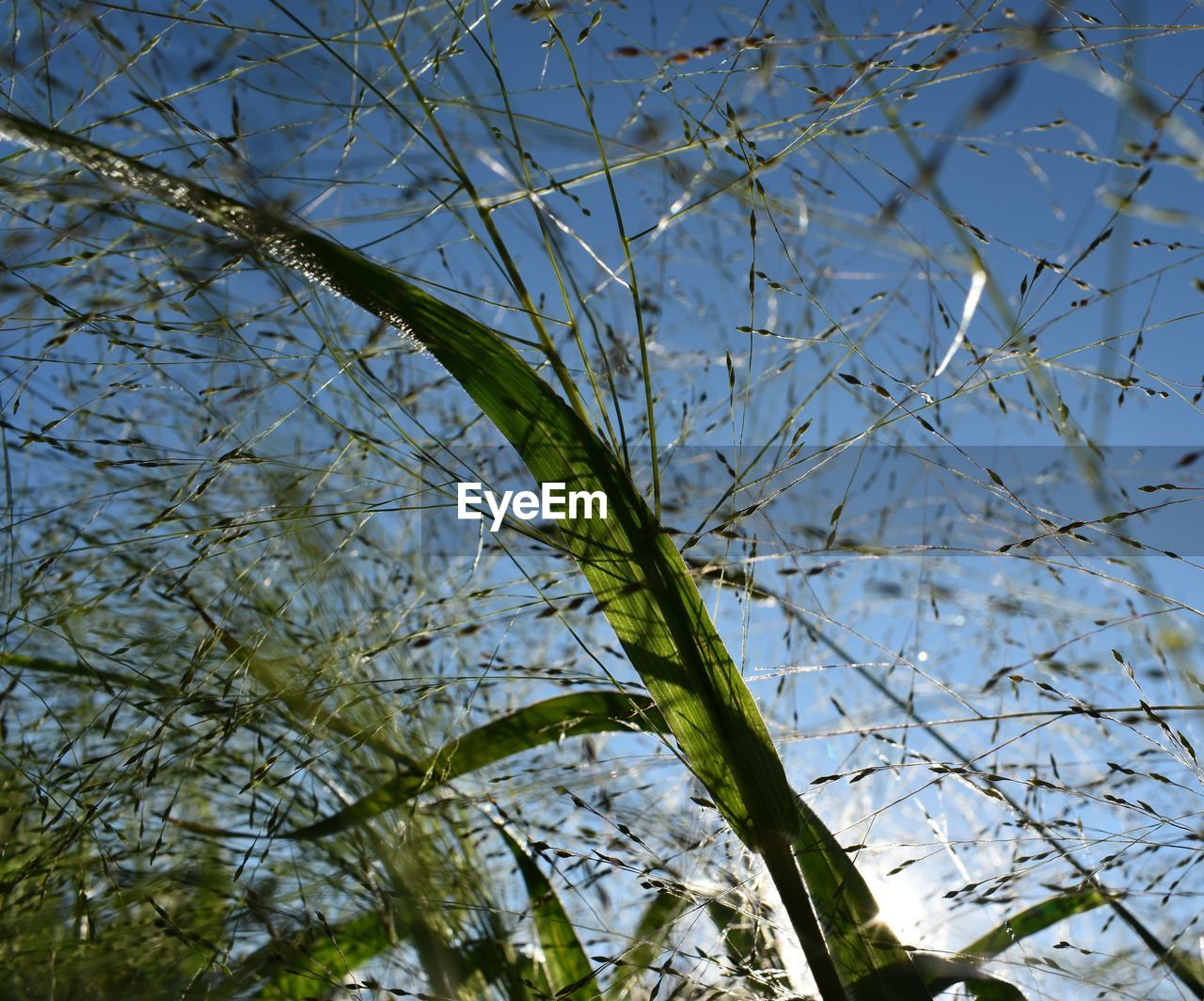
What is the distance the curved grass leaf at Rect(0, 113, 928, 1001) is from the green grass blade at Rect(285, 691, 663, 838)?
308 millimetres

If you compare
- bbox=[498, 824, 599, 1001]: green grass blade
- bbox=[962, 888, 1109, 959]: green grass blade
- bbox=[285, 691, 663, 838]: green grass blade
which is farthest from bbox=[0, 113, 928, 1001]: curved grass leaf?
bbox=[498, 824, 599, 1001]: green grass blade

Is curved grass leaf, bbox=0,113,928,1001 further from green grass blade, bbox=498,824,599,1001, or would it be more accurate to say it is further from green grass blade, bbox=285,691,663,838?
green grass blade, bbox=498,824,599,1001

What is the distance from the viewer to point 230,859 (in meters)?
1.46

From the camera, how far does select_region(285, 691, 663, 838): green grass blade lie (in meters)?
1.21

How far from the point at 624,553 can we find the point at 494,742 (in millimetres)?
515

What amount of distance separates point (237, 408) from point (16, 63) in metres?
0.62

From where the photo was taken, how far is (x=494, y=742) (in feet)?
4.17

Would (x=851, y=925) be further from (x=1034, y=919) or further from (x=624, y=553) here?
(x=1034, y=919)

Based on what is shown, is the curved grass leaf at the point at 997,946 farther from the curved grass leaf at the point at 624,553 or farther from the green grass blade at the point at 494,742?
the green grass blade at the point at 494,742

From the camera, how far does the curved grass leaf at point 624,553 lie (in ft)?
2.84

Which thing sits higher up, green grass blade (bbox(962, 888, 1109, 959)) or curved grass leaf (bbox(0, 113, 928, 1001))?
curved grass leaf (bbox(0, 113, 928, 1001))

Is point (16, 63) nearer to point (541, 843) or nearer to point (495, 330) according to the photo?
point (495, 330)

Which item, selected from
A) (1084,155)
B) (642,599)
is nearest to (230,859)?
(642,599)

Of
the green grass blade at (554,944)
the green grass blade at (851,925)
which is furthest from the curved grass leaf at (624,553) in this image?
the green grass blade at (554,944)
